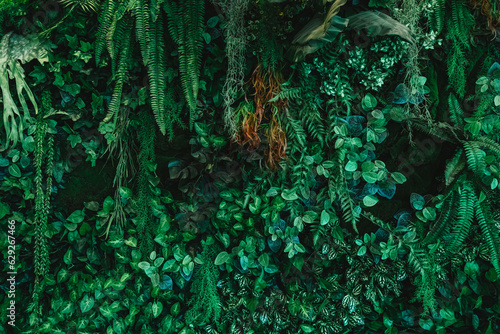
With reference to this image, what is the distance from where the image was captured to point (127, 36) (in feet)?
7.26

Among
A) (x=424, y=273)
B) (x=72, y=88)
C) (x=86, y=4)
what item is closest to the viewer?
(x=86, y=4)

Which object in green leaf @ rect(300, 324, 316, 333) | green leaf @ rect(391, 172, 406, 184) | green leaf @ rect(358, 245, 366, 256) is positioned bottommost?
green leaf @ rect(300, 324, 316, 333)

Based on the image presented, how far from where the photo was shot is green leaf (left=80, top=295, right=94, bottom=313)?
8.25 feet

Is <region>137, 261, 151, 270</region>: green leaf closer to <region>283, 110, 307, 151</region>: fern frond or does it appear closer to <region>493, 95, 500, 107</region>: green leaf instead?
<region>283, 110, 307, 151</region>: fern frond

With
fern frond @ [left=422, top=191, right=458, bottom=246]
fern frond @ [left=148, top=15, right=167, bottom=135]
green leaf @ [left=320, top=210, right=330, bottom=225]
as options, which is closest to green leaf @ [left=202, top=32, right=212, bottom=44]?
fern frond @ [left=148, top=15, right=167, bottom=135]

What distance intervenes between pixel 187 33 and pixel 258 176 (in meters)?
0.84

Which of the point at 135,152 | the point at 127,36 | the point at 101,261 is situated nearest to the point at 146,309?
the point at 101,261

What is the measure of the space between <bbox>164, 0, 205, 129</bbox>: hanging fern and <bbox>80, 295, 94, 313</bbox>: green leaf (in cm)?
125

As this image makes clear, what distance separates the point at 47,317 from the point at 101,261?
42 centimetres

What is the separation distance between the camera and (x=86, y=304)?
2.52m

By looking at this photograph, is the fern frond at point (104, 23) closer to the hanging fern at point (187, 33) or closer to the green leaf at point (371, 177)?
the hanging fern at point (187, 33)

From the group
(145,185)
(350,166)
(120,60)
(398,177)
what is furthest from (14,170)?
(398,177)

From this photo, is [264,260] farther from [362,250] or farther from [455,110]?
[455,110]

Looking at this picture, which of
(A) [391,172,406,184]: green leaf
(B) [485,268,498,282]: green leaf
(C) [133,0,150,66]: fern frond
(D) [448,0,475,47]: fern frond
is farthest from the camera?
(B) [485,268,498,282]: green leaf
